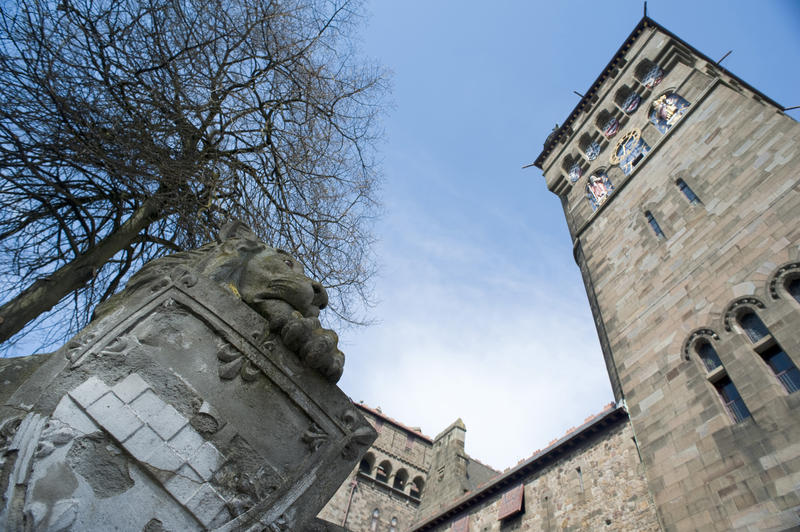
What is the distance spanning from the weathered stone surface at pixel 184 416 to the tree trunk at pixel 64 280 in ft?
6.83

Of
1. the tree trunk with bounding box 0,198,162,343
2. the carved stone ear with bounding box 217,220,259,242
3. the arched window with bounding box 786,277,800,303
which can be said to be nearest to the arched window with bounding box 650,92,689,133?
the arched window with bounding box 786,277,800,303

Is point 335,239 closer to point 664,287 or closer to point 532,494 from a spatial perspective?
point 664,287

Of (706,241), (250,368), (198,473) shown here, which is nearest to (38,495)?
(198,473)

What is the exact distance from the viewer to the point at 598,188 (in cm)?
1438

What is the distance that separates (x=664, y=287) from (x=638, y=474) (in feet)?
13.0

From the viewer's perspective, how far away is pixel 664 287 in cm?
918

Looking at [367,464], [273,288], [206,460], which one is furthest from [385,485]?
[206,460]

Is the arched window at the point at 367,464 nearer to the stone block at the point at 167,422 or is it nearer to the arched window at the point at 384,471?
the arched window at the point at 384,471

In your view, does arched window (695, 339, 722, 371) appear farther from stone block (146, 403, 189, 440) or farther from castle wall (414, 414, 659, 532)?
stone block (146, 403, 189, 440)

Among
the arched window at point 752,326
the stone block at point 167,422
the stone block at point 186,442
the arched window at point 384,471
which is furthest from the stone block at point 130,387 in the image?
the arched window at point 384,471

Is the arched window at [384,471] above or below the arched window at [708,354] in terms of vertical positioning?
above

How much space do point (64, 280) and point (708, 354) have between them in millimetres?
9226

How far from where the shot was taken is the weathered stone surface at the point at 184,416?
1714 mm

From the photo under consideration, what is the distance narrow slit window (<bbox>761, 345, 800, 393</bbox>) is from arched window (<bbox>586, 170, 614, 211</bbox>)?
290 inches
